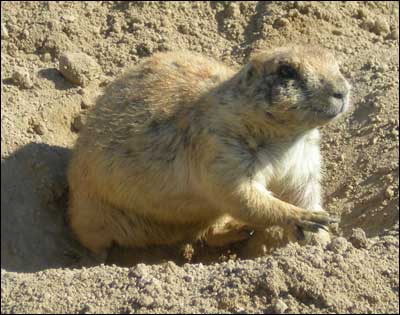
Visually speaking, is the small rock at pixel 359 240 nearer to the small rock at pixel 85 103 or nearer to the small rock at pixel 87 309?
the small rock at pixel 87 309

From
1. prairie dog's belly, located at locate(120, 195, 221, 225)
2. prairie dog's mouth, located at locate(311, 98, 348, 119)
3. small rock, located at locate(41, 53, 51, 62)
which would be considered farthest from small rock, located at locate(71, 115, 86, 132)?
prairie dog's mouth, located at locate(311, 98, 348, 119)

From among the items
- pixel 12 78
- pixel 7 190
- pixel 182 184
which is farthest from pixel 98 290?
pixel 12 78

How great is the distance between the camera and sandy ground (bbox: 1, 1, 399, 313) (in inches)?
166

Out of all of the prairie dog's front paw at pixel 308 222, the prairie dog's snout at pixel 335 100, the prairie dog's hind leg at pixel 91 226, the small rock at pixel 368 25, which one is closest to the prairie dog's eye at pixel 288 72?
the prairie dog's snout at pixel 335 100

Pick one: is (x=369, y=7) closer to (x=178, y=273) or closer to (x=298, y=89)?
(x=298, y=89)

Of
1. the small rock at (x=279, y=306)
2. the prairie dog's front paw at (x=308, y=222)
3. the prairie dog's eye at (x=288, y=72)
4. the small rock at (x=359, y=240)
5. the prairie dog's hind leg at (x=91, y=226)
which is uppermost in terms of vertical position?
the prairie dog's eye at (x=288, y=72)

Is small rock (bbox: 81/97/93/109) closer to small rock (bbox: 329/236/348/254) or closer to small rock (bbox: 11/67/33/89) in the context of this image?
small rock (bbox: 11/67/33/89)

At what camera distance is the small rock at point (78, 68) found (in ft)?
21.8

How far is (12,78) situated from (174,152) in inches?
67.4

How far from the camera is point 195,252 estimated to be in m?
6.09

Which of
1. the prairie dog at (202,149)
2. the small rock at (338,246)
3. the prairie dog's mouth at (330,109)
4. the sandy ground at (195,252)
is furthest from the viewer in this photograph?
the prairie dog at (202,149)

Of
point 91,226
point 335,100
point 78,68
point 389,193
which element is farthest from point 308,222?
point 78,68

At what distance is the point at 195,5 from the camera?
7340mm

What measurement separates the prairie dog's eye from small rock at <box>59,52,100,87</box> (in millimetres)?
2223
